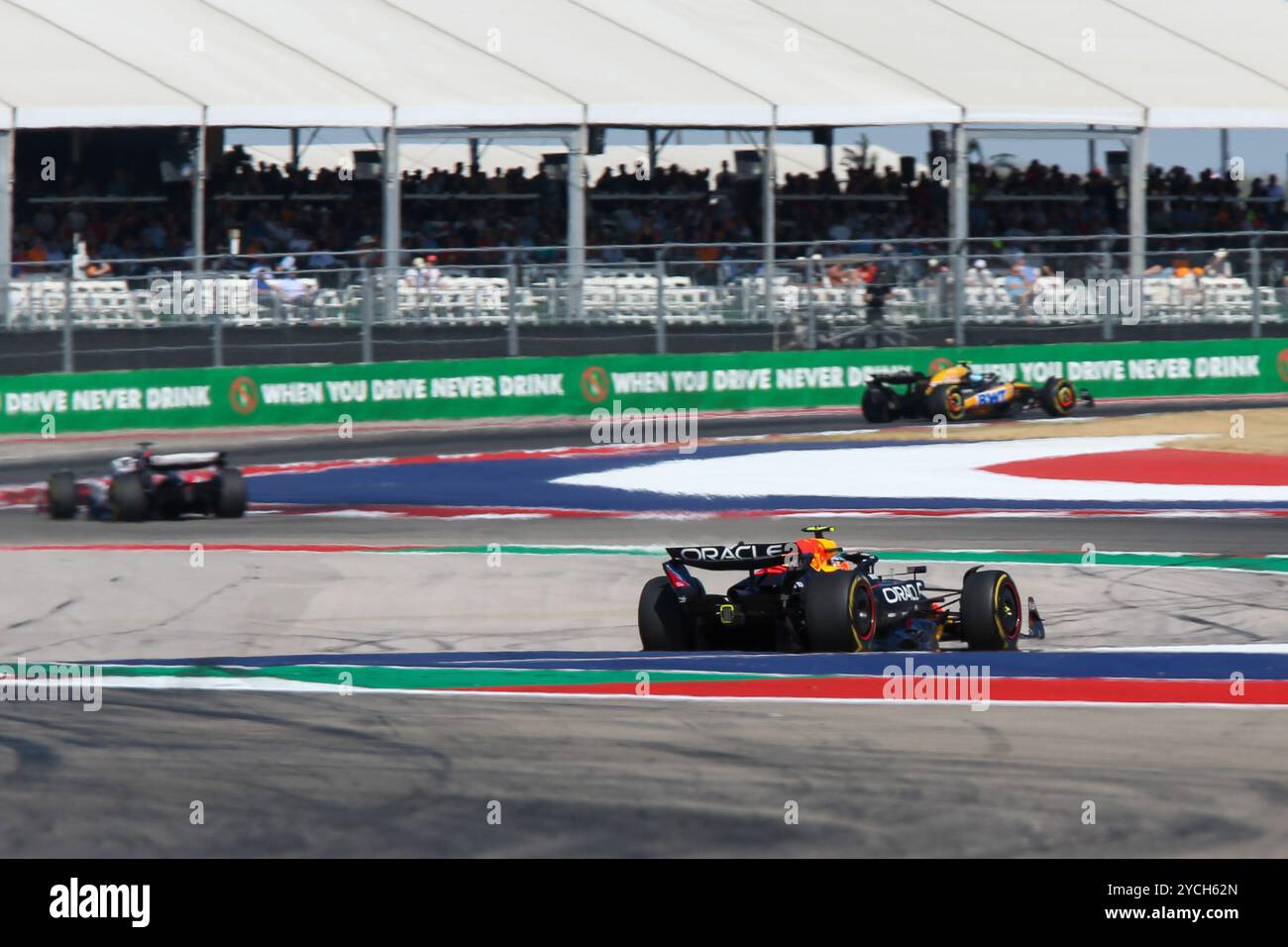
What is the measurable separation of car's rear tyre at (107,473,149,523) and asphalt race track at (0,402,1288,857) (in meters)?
3.85

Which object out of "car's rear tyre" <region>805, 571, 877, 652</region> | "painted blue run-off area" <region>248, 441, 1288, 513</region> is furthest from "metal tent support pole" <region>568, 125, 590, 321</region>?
"car's rear tyre" <region>805, 571, 877, 652</region>

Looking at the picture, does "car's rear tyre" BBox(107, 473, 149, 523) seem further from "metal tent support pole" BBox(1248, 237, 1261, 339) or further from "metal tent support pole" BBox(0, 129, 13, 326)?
"metal tent support pole" BBox(1248, 237, 1261, 339)

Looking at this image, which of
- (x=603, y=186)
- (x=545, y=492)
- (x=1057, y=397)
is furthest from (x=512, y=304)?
(x=603, y=186)

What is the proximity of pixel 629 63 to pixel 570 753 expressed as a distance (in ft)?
84.2

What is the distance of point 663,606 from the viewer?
10.3 metres

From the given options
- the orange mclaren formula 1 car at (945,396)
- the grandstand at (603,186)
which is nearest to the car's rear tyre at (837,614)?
the orange mclaren formula 1 car at (945,396)

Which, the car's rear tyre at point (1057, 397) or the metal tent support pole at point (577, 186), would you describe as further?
the metal tent support pole at point (577, 186)

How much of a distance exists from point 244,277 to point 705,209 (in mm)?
11604

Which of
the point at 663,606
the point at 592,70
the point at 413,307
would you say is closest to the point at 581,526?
the point at 663,606

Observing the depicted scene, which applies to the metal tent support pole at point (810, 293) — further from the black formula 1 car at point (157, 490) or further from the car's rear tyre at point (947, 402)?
the black formula 1 car at point (157, 490)

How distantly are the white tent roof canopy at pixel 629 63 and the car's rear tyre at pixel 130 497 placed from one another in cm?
1235

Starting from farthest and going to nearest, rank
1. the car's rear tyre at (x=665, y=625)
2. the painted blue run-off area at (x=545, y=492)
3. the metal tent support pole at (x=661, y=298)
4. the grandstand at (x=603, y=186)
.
Result: the metal tent support pole at (x=661, y=298)
the grandstand at (x=603, y=186)
the painted blue run-off area at (x=545, y=492)
the car's rear tyre at (x=665, y=625)

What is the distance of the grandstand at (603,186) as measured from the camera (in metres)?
26.1

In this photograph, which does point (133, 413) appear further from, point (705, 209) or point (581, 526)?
point (705, 209)
